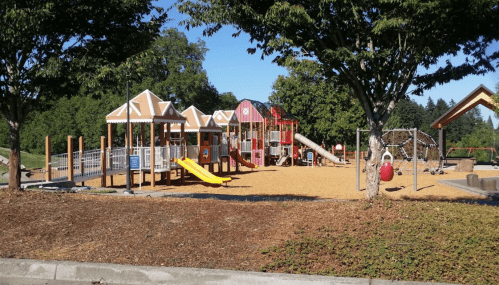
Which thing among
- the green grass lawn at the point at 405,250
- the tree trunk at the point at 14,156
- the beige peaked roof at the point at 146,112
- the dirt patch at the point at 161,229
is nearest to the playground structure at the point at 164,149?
the beige peaked roof at the point at 146,112

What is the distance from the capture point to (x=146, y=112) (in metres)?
21.1

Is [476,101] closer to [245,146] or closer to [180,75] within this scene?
[245,146]

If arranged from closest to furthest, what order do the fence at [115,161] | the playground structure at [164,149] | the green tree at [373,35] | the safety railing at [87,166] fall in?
the green tree at [373,35]
the safety railing at [87,166]
the playground structure at [164,149]
the fence at [115,161]

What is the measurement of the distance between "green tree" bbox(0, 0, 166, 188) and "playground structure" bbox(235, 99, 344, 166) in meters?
25.9

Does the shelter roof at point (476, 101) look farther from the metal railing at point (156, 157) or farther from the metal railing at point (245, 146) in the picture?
the metal railing at point (156, 157)

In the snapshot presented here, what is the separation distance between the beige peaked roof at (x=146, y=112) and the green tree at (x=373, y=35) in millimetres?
10794

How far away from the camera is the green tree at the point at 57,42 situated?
9641mm

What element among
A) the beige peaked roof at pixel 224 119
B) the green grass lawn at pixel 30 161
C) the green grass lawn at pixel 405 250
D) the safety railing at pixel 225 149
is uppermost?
the beige peaked roof at pixel 224 119

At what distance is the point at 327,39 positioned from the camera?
36.9 ft

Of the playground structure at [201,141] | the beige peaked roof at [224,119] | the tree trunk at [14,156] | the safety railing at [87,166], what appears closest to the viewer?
the tree trunk at [14,156]

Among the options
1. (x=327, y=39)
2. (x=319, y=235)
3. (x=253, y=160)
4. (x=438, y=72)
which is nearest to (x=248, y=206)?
(x=319, y=235)

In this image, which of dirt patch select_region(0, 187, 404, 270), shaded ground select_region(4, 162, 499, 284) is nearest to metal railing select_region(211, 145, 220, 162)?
dirt patch select_region(0, 187, 404, 270)

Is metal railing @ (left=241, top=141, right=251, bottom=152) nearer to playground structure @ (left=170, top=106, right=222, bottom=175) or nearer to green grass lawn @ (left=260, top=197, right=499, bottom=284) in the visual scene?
playground structure @ (left=170, top=106, right=222, bottom=175)

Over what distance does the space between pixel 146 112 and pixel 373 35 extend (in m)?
13.1
